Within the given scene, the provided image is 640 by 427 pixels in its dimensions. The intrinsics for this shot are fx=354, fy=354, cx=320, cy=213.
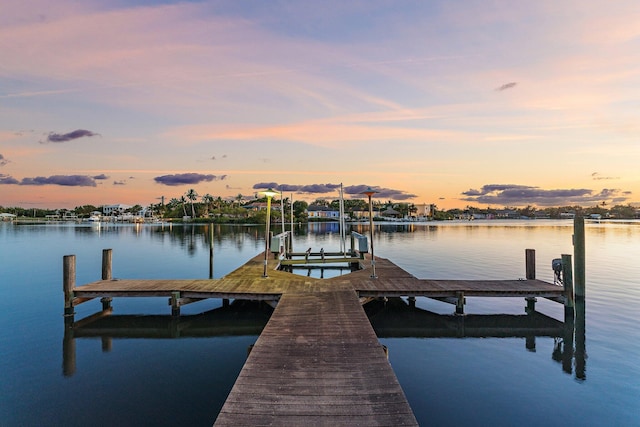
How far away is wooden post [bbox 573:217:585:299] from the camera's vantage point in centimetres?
1312

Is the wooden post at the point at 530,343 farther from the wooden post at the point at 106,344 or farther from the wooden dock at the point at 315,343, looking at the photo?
the wooden post at the point at 106,344

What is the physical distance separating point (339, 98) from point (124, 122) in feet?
65.9

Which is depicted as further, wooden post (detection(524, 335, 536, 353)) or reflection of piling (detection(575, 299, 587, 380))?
wooden post (detection(524, 335, 536, 353))

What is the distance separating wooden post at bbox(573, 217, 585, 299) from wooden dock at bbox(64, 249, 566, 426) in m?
0.90

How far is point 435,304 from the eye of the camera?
52.4 ft

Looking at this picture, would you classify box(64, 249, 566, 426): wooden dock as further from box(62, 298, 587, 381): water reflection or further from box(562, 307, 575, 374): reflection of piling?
box(62, 298, 587, 381): water reflection

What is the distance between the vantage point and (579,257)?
13.1 m

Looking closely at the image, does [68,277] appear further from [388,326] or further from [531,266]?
[531,266]

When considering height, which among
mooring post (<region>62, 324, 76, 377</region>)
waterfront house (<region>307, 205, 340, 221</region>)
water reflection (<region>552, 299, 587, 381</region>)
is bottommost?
water reflection (<region>552, 299, 587, 381</region>)

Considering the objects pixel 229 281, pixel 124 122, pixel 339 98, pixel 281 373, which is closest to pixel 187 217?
pixel 124 122

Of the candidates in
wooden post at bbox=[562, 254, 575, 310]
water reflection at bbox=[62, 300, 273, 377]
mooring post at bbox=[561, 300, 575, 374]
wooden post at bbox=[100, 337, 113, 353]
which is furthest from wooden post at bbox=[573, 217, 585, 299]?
wooden post at bbox=[100, 337, 113, 353]

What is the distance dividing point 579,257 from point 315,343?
1146 cm

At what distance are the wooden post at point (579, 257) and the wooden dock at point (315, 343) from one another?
35.6 inches

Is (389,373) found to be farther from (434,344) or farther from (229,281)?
(229,281)
